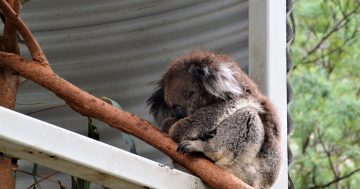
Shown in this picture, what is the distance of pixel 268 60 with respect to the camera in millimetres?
3262

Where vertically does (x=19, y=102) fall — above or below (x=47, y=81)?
above

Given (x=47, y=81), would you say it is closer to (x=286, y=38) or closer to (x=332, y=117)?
(x=286, y=38)

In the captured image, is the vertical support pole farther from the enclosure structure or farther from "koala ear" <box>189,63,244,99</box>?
the enclosure structure

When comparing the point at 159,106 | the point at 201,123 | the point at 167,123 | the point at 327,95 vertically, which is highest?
the point at 327,95

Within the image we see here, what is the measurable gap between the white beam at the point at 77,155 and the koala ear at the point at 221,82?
2.53ft

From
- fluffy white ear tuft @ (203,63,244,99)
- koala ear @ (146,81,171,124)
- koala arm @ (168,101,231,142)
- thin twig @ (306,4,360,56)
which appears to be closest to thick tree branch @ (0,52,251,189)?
koala arm @ (168,101,231,142)

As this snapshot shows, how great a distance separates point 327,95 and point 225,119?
432 centimetres

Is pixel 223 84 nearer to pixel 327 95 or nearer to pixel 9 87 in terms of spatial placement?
pixel 9 87

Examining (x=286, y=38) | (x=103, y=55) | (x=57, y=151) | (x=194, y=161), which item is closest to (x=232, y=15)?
(x=286, y=38)

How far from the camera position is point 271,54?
3264 mm

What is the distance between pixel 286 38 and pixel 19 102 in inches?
58.7

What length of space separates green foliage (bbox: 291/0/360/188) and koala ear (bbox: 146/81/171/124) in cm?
359

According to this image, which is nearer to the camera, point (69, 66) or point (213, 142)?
point (213, 142)

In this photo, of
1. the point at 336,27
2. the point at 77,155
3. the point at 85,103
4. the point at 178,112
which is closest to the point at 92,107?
the point at 85,103
